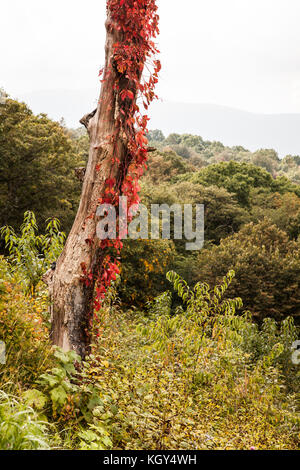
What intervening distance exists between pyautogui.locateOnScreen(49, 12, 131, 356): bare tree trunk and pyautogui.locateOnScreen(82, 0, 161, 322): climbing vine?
3 cm

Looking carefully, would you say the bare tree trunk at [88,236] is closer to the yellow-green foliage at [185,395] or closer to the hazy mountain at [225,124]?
the yellow-green foliage at [185,395]

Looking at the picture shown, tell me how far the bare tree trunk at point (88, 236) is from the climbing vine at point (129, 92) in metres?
0.03

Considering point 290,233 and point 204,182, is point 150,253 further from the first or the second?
point 204,182

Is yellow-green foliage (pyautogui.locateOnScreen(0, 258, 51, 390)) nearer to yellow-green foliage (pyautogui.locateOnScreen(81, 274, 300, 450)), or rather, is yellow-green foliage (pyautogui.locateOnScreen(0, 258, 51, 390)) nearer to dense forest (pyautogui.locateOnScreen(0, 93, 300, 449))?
dense forest (pyautogui.locateOnScreen(0, 93, 300, 449))

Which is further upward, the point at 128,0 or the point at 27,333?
the point at 128,0

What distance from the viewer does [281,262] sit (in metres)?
17.8

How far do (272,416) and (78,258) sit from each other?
2881mm

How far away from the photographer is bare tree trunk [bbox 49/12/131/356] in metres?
3.65

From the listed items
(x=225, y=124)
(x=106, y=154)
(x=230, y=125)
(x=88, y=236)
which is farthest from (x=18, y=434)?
(x=230, y=125)

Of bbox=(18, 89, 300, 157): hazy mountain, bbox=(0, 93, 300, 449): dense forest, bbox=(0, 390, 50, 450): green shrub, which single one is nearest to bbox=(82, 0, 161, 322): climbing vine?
bbox=(0, 93, 300, 449): dense forest

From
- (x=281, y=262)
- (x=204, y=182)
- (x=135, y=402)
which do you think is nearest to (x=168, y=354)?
(x=135, y=402)

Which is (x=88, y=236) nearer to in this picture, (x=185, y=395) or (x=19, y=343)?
(x=19, y=343)

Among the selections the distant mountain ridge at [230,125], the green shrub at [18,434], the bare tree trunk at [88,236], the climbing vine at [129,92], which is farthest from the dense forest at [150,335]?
the distant mountain ridge at [230,125]

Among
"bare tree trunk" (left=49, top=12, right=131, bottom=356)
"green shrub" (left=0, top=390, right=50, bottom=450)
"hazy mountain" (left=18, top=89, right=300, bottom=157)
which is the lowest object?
"green shrub" (left=0, top=390, right=50, bottom=450)
